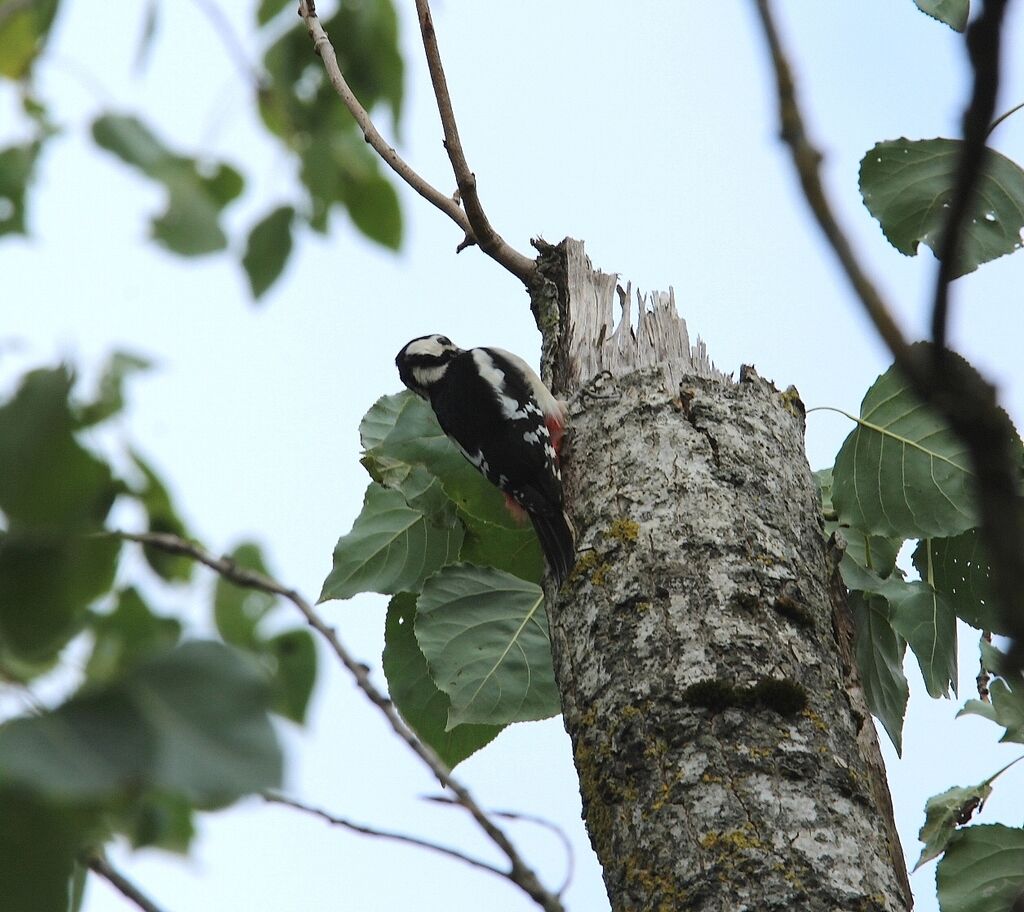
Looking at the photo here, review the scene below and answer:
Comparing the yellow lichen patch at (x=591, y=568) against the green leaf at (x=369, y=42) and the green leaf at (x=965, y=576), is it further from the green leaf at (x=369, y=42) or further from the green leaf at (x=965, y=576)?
the green leaf at (x=369, y=42)

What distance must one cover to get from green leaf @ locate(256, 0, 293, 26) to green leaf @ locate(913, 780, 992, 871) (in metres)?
1.82

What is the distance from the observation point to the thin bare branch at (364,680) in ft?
2.70

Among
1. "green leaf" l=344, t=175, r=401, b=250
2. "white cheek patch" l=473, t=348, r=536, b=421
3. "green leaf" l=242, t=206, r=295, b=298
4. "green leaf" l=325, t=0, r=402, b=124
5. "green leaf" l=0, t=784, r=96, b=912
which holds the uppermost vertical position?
"white cheek patch" l=473, t=348, r=536, b=421

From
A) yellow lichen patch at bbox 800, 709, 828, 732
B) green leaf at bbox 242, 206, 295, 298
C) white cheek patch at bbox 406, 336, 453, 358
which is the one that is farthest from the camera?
white cheek patch at bbox 406, 336, 453, 358

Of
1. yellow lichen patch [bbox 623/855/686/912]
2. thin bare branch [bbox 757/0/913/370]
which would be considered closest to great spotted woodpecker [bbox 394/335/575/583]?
yellow lichen patch [bbox 623/855/686/912]

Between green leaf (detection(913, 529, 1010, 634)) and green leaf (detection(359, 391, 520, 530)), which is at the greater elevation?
green leaf (detection(359, 391, 520, 530))

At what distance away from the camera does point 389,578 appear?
2734mm

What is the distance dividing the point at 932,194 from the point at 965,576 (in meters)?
0.80

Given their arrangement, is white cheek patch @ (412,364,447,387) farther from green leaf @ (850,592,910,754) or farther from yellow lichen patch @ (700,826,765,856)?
yellow lichen patch @ (700,826,765,856)

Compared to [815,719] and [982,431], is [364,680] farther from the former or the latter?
[815,719]

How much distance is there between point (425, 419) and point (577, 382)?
41 centimetres

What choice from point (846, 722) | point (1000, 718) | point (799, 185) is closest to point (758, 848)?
point (846, 722)

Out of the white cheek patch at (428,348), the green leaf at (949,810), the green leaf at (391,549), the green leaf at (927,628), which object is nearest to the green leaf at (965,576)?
the green leaf at (927,628)

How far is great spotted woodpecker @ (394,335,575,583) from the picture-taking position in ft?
8.50
